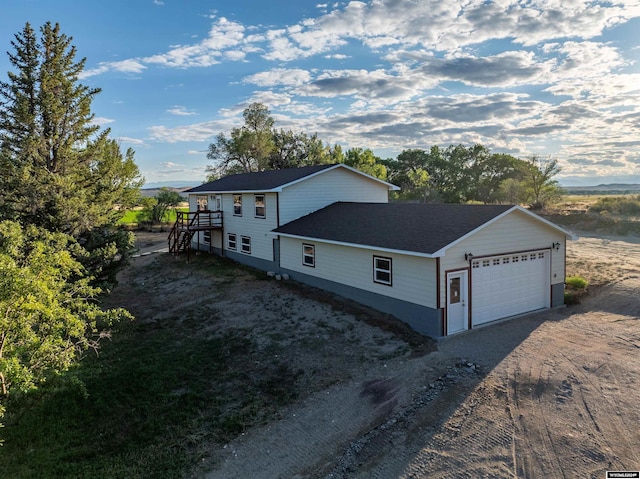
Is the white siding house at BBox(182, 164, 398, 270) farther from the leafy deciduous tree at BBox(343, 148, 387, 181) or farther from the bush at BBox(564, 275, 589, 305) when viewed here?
the leafy deciduous tree at BBox(343, 148, 387, 181)

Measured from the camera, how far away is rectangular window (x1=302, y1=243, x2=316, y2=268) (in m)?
18.8

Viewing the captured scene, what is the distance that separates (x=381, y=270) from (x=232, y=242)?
13.5m

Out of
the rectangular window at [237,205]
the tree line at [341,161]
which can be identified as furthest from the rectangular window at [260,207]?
the tree line at [341,161]

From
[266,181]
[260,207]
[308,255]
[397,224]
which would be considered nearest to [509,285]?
[397,224]

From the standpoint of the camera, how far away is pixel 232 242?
26.0 m

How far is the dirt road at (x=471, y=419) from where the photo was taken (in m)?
6.99

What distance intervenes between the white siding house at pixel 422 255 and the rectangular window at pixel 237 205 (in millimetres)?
2812

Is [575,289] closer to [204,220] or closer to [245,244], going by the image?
[245,244]

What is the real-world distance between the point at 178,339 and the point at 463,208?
1140cm

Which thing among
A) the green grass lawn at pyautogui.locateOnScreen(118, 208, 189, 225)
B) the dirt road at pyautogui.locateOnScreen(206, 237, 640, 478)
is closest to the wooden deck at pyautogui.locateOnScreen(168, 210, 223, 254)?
the dirt road at pyautogui.locateOnScreen(206, 237, 640, 478)

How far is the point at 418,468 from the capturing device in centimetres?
689

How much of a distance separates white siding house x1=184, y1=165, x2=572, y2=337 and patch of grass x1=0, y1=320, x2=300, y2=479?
5.04m

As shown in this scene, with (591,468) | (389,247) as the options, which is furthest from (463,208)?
(591,468)

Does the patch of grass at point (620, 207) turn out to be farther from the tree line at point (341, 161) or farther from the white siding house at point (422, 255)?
the white siding house at point (422, 255)
